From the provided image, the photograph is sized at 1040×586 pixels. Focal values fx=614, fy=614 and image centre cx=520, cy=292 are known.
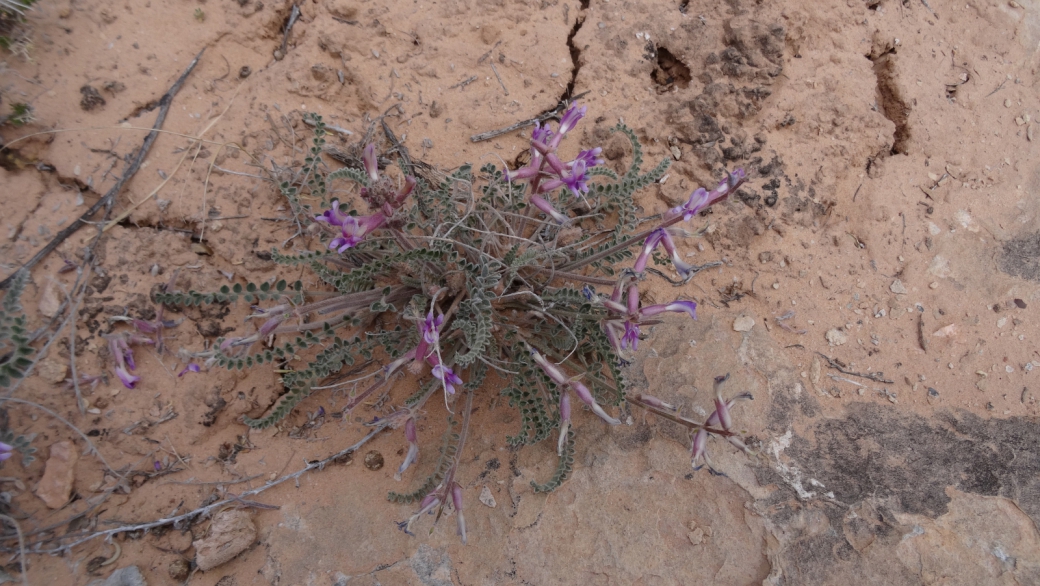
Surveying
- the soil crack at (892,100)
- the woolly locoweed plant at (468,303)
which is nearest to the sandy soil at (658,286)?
the soil crack at (892,100)

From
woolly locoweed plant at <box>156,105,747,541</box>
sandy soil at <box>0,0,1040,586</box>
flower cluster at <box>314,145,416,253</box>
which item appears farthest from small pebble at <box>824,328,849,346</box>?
flower cluster at <box>314,145,416,253</box>

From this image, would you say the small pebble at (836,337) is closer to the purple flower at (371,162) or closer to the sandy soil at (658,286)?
the sandy soil at (658,286)

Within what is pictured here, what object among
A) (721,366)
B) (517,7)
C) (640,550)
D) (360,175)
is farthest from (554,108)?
(640,550)

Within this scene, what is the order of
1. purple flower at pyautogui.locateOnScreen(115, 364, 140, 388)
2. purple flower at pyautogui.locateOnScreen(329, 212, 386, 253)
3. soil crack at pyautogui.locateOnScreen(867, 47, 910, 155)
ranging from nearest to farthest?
purple flower at pyautogui.locateOnScreen(329, 212, 386, 253)
purple flower at pyautogui.locateOnScreen(115, 364, 140, 388)
soil crack at pyautogui.locateOnScreen(867, 47, 910, 155)

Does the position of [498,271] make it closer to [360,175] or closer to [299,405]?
[360,175]

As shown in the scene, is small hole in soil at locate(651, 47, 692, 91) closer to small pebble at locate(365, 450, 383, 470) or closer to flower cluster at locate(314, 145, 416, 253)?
flower cluster at locate(314, 145, 416, 253)
